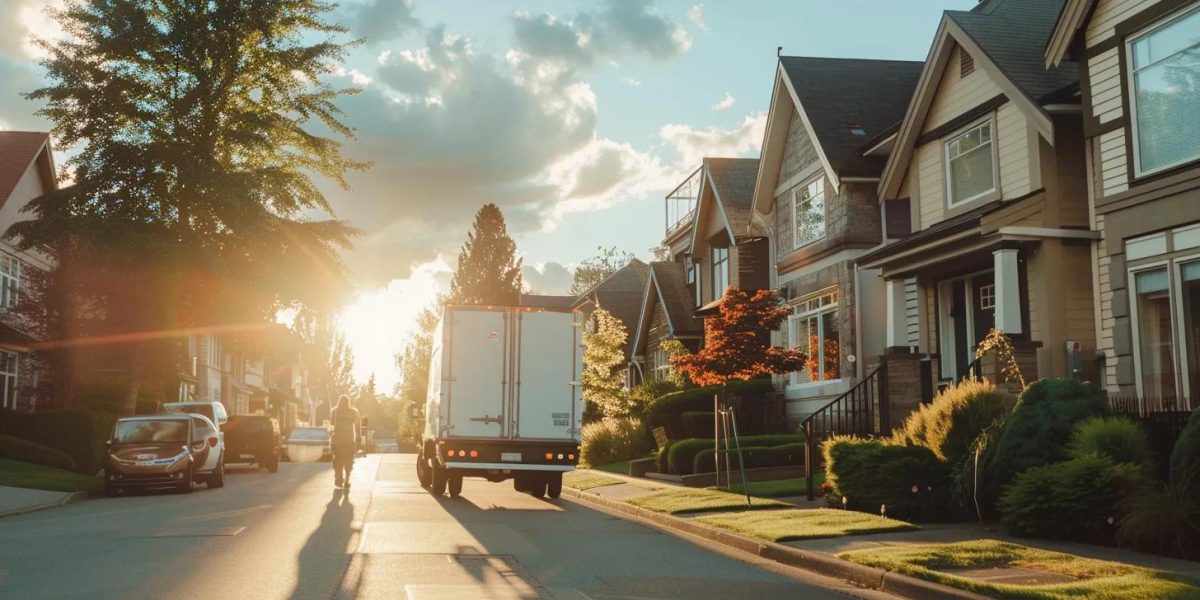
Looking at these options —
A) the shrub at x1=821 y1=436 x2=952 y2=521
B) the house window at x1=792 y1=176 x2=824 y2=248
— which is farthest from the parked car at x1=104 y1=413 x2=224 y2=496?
the house window at x1=792 y1=176 x2=824 y2=248

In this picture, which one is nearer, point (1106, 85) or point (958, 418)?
point (958, 418)

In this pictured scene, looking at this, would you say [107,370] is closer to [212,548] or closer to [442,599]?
[212,548]

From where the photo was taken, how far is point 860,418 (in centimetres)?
2278

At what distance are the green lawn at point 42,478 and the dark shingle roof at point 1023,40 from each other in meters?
19.4

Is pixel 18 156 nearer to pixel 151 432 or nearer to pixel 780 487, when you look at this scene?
pixel 151 432

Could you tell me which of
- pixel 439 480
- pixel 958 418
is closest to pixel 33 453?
pixel 439 480

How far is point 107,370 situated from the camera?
3638 centimetres

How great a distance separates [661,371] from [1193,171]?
1164 inches

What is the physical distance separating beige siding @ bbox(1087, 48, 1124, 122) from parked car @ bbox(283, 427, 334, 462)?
122 ft

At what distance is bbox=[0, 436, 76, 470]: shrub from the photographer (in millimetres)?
28625

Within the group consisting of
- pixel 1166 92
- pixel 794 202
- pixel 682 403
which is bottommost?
pixel 682 403

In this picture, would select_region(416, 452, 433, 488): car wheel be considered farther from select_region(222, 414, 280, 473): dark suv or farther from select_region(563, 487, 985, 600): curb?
select_region(222, 414, 280, 473): dark suv

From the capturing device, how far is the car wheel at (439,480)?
2136 centimetres

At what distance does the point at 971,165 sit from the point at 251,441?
22.3 meters
